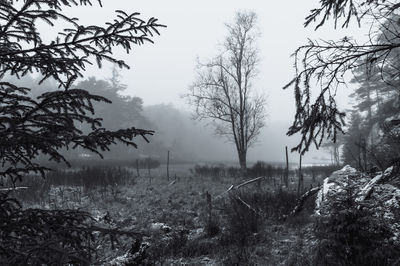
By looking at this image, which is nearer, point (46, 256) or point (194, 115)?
point (46, 256)

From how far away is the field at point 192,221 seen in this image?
6.13 m

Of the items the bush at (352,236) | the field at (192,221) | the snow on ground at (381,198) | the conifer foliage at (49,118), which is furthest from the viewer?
the field at (192,221)

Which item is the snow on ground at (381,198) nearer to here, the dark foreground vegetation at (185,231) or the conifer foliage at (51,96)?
the dark foreground vegetation at (185,231)

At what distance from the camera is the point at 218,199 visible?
11836 millimetres

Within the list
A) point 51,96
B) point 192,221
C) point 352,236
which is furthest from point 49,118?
point 192,221

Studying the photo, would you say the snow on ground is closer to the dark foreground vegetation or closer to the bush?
the bush

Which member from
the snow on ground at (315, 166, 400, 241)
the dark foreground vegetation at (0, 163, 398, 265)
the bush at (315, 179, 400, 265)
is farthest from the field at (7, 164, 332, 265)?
the snow on ground at (315, 166, 400, 241)

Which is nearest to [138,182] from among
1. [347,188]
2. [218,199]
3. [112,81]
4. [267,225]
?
[218,199]

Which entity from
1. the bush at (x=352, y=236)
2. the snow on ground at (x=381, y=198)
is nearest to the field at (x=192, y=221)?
the bush at (x=352, y=236)

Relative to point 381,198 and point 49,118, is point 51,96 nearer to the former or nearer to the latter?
point 49,118

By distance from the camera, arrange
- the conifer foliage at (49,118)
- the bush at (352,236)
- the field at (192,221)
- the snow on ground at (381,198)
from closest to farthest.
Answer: the conifer foliage at (49,118)
the bush at (352,236)
the snow on ground at (381,198)
the field at (192,221)

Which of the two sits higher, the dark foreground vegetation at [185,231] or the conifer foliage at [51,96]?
the conifer foliage at [51,96]

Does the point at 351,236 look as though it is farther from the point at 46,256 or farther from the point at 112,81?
the point at 112,81

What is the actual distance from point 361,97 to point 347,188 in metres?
39.1
